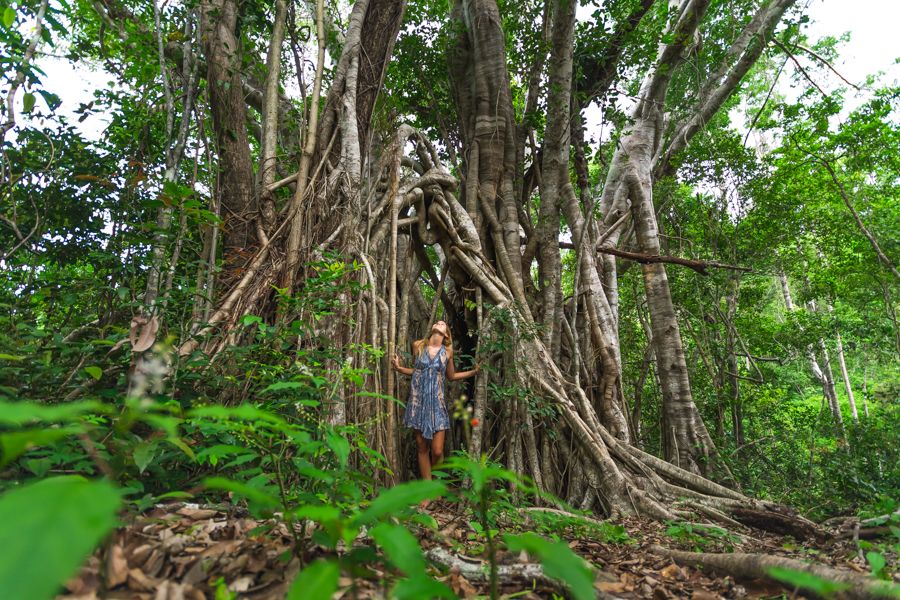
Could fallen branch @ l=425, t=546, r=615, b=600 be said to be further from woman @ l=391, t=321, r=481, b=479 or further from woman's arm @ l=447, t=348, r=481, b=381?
woman's arm @ l=447, t=348, r=481, b=381

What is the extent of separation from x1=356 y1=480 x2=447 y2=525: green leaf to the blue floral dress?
3253 millimetres

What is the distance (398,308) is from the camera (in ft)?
15.6

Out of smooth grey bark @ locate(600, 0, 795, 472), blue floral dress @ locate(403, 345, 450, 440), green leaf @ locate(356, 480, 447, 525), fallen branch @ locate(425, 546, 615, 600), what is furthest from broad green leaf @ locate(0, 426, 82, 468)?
smooth grey bark @ locate(600, 0, 795, 472)

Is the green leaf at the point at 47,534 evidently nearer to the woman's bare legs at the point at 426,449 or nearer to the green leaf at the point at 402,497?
the green leaf at the point at 402,497

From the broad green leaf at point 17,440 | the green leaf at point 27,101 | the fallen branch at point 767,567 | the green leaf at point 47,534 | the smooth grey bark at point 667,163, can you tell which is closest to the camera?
the green leaf at point 47,534

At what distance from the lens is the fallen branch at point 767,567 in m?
1.39

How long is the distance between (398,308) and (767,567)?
11.8 feet

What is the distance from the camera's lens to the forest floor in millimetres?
1108

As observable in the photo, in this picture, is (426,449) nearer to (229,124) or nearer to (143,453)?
(143,453)

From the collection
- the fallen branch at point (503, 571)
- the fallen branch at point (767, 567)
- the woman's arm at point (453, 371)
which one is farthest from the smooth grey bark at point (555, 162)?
the fallen branch at point (503, 571)

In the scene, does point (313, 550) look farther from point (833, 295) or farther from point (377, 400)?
point (833, 295)

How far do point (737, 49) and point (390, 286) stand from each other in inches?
222

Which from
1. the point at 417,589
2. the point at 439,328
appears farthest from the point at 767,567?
the point at 439,328

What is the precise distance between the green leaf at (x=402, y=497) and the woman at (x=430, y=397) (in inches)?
124
